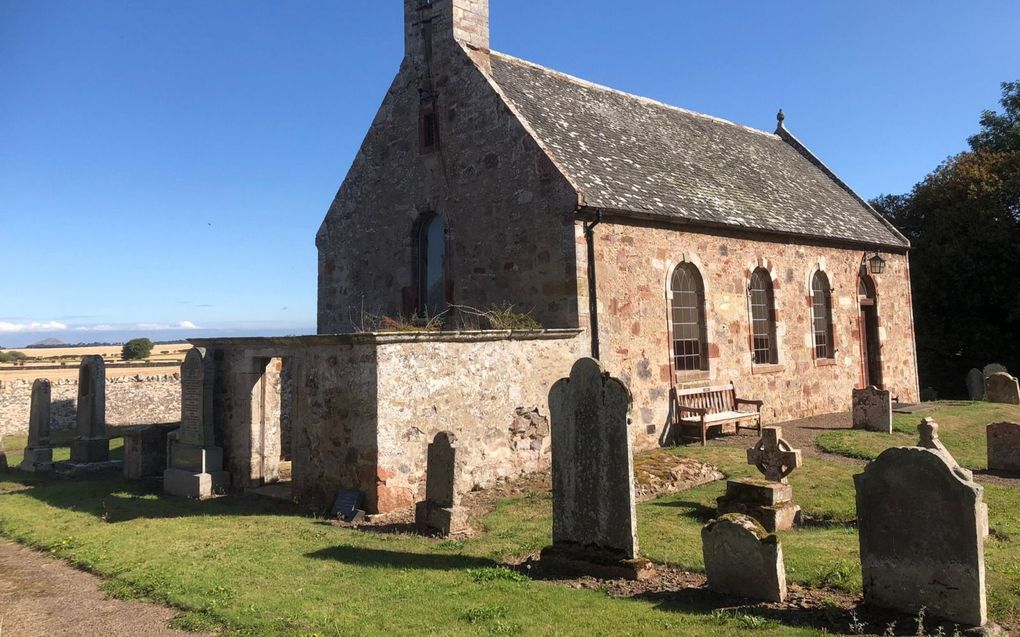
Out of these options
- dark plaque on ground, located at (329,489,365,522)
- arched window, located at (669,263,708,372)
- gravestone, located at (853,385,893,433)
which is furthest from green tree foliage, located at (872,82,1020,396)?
dark plaque on ground, located at (329,489,365,522)

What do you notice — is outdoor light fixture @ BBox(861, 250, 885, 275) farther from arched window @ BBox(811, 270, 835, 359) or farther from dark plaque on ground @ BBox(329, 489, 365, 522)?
dark plaque on ground @ BBox(329, 489, 365, 522)

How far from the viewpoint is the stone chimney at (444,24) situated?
16.8 meters

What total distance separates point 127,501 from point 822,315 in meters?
18.1

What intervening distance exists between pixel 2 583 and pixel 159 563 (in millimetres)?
1824

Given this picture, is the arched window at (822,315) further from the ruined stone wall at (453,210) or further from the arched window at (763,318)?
the ruined stone wall at (453,210)

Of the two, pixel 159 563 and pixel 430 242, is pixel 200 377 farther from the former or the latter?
pixel 430 242

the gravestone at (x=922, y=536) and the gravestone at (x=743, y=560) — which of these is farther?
the gravestone at (x=743, y=560)

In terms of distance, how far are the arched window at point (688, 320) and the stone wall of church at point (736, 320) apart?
0.19 m

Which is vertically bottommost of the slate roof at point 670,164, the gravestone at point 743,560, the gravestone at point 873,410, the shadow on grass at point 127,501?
the shadow on grass at point 127,501

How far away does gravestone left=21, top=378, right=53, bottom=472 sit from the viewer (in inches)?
636

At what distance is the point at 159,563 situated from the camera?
8234mm

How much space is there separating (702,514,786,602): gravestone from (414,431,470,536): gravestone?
3626mm

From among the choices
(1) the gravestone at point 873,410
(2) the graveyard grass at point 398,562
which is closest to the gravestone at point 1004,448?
(2) the graveyard grass at point 398,562

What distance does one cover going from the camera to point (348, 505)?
10438 mm
